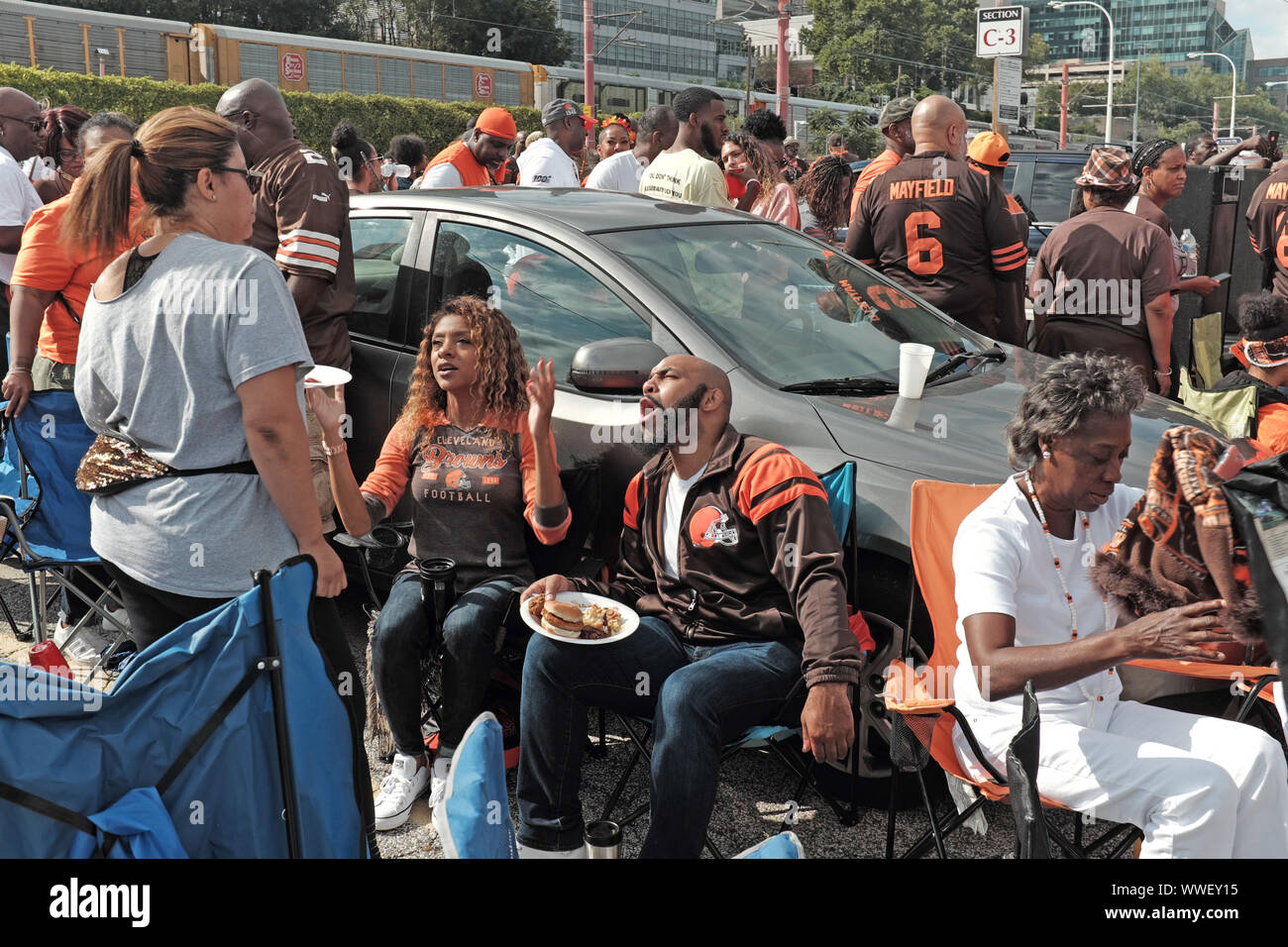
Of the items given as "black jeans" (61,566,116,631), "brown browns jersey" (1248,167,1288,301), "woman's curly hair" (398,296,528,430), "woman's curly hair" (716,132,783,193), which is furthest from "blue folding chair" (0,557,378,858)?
"brown browns jersey" (1248,167,1288,301)

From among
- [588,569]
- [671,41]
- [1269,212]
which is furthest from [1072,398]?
[671,41]

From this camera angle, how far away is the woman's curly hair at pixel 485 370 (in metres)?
3.74

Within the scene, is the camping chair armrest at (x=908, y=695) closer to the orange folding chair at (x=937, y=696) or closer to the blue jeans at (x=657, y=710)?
the orange folding chair at (x=937, y=696)

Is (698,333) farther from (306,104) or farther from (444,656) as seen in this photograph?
(306,104)

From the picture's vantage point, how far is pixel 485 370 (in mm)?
3736

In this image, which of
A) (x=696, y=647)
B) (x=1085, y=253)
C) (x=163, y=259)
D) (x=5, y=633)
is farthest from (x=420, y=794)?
(x=1085, y=253)

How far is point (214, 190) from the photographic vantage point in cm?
265

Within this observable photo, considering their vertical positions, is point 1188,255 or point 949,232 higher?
point 949,232

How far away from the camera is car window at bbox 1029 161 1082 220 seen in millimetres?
12406

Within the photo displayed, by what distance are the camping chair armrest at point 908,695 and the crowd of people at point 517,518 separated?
9 centimetres

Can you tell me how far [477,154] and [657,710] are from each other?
18.4 feet

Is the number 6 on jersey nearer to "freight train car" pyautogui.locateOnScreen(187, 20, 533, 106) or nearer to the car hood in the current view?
the car hood

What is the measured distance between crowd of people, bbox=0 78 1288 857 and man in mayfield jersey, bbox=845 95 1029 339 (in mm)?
1326
